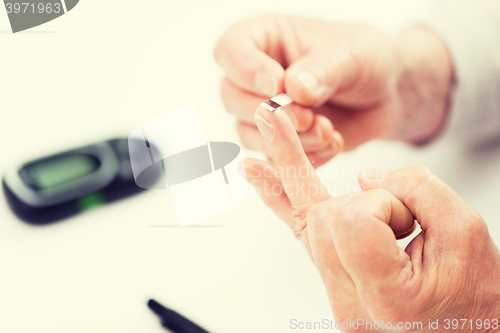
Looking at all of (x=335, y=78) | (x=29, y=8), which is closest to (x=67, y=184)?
(x=29, y=8)

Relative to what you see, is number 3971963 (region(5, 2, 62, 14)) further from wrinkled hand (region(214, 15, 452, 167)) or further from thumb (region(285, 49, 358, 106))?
thumb (region(285, 49, 358, 106))

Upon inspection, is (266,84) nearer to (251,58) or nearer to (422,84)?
(251,58)

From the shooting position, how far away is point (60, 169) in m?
0.52

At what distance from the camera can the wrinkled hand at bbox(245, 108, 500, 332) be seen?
10.2 inches

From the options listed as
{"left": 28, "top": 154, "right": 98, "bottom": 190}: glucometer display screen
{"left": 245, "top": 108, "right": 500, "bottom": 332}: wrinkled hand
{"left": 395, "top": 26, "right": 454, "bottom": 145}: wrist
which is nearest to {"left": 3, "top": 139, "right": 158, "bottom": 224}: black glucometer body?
{"left": 28, "top": 154, "right": 98, "bottom": 190}: glucometer display screen

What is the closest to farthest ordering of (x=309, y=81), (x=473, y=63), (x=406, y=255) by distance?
(x=406, y=255) → (x=309, y=81) → (x=473, y=63)

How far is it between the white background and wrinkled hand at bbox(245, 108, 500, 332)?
0.15m

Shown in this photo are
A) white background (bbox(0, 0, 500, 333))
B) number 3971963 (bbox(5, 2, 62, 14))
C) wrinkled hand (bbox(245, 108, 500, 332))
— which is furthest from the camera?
number 3971963 (bbox(5, 2, 62, 14))

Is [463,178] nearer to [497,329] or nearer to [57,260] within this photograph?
[497,329]

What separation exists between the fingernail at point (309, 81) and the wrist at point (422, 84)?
26cm

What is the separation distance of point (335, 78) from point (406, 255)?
0.30 metres

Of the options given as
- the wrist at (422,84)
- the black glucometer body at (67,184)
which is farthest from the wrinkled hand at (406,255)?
the wrist at (422,84)

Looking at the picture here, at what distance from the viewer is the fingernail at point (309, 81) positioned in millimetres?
478

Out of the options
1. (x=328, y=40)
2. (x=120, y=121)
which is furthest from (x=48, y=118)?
(x=328, y=40)
